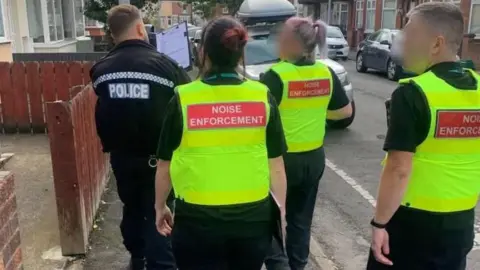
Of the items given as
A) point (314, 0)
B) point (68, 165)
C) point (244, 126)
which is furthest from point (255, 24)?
point (314, 0)

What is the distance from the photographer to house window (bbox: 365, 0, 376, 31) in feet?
100

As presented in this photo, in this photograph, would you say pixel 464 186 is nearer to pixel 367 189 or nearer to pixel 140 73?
pixel 140 73

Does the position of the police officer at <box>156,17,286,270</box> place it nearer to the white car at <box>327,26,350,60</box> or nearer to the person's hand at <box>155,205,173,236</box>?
the person's hand at <box>155,205,173,236</box>

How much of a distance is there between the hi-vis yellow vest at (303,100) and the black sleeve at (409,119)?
124 centimetres

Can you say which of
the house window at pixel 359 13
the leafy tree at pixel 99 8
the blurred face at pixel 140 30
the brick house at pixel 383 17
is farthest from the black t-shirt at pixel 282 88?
the house window at pixel 359 13

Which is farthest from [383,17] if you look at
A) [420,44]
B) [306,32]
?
[420,44]

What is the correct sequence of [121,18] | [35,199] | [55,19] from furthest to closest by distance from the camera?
[55,19] → [35,199] → [121,18]

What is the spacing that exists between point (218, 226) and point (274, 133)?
20.7 inches

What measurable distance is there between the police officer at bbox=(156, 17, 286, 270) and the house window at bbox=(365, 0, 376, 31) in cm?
2995

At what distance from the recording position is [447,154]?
7.41 feet

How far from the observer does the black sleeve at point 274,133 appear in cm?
242

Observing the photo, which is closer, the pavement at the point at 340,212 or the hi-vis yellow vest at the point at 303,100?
the hi-vis yellow vest at the point at 303,100

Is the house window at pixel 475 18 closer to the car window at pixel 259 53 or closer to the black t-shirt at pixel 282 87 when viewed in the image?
the car window at pixel 259 53

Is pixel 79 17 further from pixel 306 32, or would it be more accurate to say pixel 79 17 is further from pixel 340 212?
pixel 306 32
